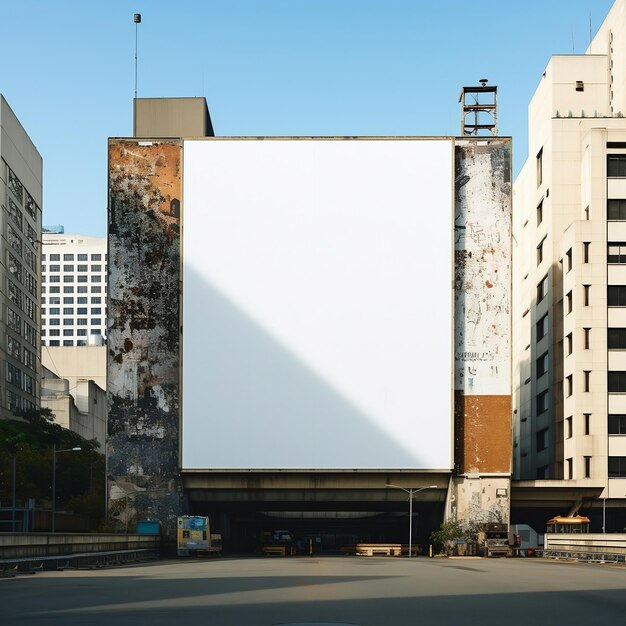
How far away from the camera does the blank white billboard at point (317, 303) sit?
87.4m

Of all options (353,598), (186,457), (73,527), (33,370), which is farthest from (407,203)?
(33,370)

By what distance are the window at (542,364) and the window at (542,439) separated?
19.7ft

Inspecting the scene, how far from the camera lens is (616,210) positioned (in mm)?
105750

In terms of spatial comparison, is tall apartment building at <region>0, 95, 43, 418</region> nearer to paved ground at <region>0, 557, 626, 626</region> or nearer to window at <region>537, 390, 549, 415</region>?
window at <region>537, 390, 549, 415</region>

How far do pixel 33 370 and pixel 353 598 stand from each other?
443 feet

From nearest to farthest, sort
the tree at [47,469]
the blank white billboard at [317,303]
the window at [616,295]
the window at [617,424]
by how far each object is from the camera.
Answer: the blank white billboard at [317,303] < the window at [617,424] < the tree at [47,469] < the window at [616,295]

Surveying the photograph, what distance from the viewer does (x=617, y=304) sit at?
103688 millimetres

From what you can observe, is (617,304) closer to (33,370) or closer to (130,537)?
(130,537)

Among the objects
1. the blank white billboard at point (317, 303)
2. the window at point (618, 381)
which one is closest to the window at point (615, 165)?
the window at point (618, 381)

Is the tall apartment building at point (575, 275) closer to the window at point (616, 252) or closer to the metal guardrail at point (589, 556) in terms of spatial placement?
the window at point (616, 252)

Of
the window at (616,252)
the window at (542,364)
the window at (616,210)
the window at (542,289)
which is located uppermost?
the window at (616,210)

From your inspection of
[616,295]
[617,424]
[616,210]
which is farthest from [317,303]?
[616,210]

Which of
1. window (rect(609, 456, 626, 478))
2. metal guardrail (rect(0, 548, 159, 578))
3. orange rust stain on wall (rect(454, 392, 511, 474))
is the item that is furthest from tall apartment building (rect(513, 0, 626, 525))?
metal guardrail (rect(0, 548, 159, 578))

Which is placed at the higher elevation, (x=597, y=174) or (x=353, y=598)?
(x=597, y=174)
